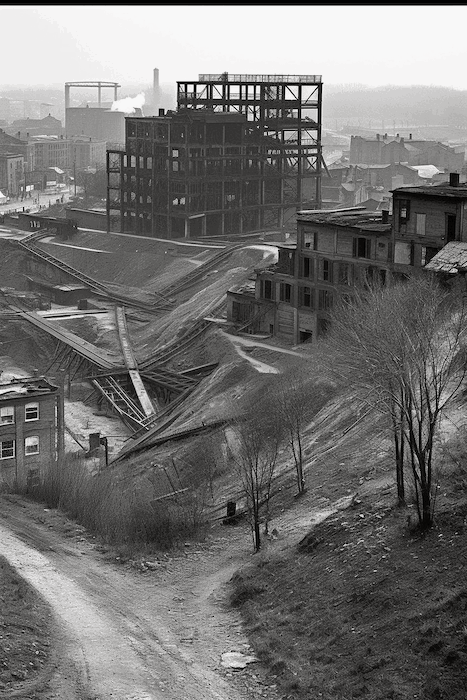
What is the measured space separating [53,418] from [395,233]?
16.4 m

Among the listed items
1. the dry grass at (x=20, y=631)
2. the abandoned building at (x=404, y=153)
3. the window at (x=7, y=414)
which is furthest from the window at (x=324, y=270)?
the abandoned building at (x=404, y=153)

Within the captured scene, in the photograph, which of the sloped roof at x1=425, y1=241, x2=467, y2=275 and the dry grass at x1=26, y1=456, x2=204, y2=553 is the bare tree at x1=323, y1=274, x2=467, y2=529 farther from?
the sloped roof at x1=425, y1=241, x2=467, y2=275

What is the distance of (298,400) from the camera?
33.7m

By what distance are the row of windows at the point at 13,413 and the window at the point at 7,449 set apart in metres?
0.78

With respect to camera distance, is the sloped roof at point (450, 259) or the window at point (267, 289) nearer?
the sloped roof at point (450, 259)

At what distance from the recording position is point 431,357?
21891mm

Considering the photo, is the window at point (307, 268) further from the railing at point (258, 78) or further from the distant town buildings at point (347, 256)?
the railing at point (258, 78)

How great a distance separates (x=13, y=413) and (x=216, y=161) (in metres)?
49.8

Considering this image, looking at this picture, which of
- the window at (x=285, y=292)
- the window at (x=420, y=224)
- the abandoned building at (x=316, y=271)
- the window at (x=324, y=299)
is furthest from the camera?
the window at (x=285, y=292)

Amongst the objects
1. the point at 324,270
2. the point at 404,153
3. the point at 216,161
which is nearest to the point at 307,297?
the point at 324,270

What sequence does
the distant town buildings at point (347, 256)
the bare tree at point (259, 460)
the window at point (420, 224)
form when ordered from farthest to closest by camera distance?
the window at point (420, 224) → the distant town buildings at point (347, 256) → the bare tree at point (259, 460)

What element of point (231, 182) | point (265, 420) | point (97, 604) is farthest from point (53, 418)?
point (231, 182)

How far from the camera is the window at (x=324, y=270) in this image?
4922 centimetres

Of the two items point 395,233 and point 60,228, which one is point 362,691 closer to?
point 395,233
